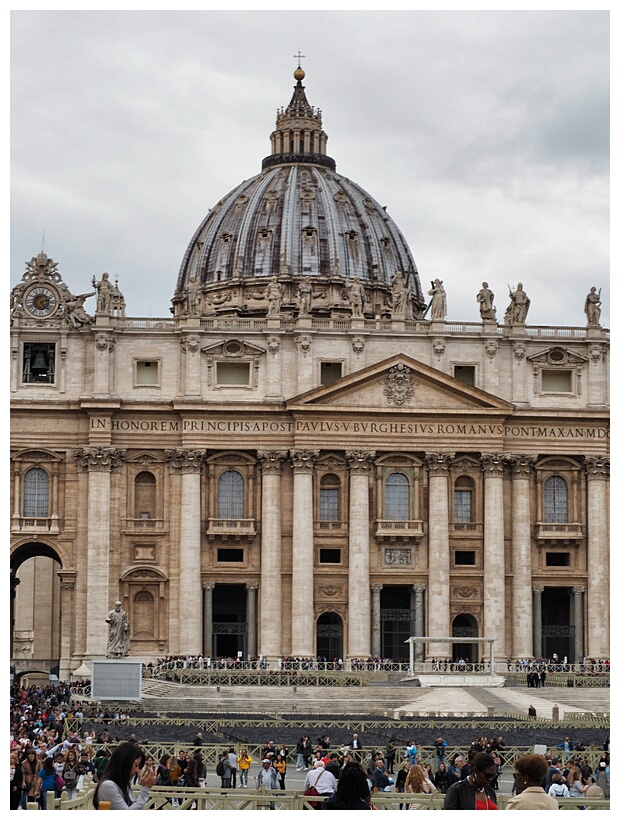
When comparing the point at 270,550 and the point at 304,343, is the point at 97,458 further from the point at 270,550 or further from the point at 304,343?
the point at 304,343

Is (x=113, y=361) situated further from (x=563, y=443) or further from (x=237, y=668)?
(x=563, y=443)

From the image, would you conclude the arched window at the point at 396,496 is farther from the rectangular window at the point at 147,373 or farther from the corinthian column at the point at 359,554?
the rectangular window at the point at 147,373

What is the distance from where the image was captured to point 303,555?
75.2 m

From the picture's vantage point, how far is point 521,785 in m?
16.0

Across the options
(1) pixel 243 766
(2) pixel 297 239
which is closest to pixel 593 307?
(2) pixel 297 239

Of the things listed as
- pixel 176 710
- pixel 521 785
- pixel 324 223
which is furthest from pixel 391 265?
pixel 521 785

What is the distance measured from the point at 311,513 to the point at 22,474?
13670 mm

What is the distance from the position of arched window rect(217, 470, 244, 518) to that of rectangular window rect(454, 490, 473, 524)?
10391 mm

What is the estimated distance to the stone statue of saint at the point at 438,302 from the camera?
78.5 meters

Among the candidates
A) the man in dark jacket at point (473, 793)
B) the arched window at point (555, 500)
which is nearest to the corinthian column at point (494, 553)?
the arched window at point (555, 500)

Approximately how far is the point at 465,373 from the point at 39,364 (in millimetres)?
20529

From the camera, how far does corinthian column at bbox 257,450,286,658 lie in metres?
74.8

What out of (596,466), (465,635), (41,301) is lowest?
(465,635)
